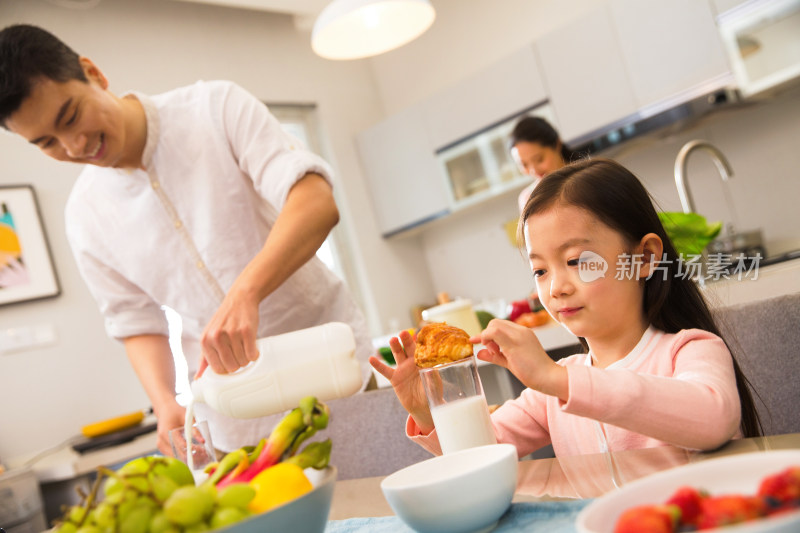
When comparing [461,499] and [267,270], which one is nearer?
[461,499]

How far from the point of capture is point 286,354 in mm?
1023

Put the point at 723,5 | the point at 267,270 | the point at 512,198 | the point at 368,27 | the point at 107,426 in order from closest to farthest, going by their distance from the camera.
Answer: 1. the point at 267,270
2. the point at 368,27
3. the point at 107,426
4. the point at 723,5
5. the point at 512,198

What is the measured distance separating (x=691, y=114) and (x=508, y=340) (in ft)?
9.78

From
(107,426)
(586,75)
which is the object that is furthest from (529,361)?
(586,75)

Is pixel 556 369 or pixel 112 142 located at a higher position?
pixel 112 142

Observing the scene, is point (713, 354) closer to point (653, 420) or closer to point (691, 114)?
point (653, 420)

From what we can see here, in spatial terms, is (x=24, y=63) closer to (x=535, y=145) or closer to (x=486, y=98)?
(x=535, y=145)

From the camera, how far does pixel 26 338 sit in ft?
10.00

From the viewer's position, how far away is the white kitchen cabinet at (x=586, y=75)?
3.52 meters

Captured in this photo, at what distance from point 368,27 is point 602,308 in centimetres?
192

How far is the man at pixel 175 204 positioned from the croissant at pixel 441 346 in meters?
0.52

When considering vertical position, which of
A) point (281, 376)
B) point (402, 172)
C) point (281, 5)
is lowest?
point (281, 376)

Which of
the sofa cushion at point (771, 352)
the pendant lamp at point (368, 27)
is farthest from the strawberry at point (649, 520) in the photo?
the pendant lamp at point (368, 27)

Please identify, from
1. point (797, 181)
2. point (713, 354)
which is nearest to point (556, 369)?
point (713, 354)
